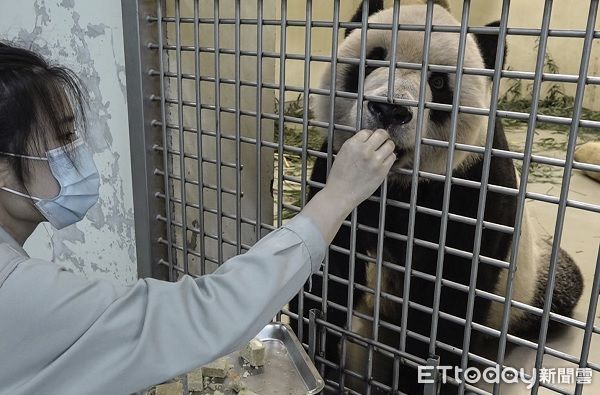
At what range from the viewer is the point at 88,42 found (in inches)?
68.5

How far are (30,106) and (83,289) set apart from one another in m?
0.32

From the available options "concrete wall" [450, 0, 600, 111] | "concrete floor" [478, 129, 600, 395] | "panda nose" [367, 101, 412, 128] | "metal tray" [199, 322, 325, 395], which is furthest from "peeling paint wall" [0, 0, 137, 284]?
"concrete wall" [450, 0, 600, 111]

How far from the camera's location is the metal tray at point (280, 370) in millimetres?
1511

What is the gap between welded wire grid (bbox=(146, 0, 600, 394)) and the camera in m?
1.05

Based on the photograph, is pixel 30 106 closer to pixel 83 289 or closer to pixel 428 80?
pixel 83 289

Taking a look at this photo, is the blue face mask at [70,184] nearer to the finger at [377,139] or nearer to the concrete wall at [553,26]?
the finger at [377,139]

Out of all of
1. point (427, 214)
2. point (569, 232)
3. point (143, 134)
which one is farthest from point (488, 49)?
point (569, 232)

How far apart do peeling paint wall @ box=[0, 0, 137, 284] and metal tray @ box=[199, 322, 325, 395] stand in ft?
1.70

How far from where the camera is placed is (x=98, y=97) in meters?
1.77

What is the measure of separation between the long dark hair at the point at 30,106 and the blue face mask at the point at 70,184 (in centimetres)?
3

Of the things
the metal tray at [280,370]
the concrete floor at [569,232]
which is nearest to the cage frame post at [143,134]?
the metal tray at [280,370]

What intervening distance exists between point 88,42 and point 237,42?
58 cm

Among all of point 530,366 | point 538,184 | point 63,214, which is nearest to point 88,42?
point 63,214

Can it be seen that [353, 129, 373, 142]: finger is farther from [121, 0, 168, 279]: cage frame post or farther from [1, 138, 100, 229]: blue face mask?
[121, 0, 168, 279]: cage frame post
